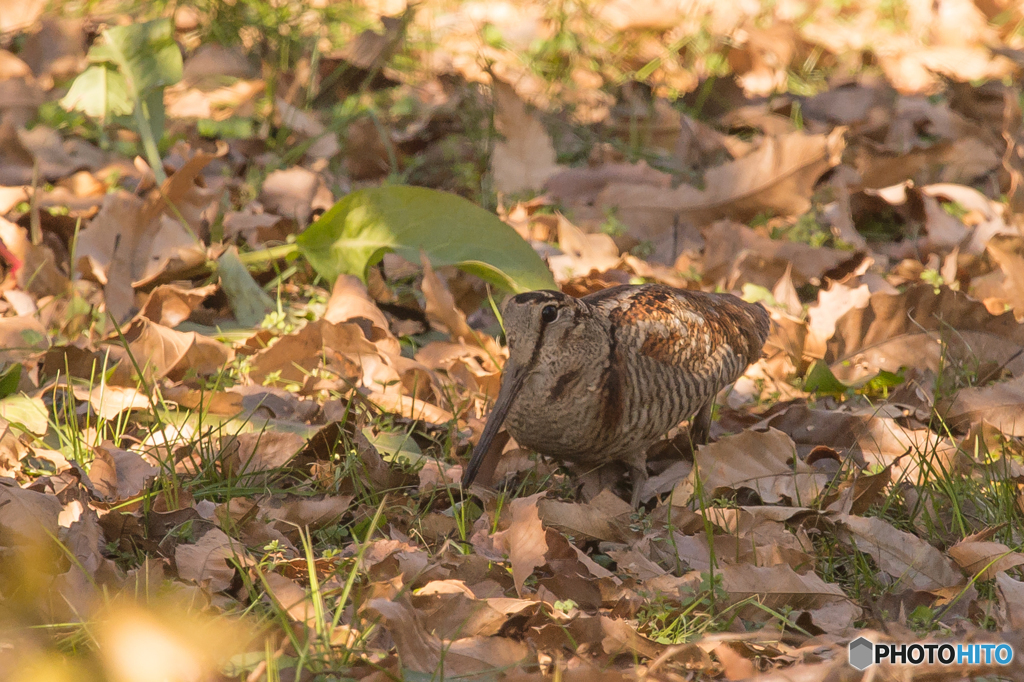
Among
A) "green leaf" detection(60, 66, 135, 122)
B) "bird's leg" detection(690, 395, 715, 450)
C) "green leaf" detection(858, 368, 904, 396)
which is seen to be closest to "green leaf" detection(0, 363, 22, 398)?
"green leaf" detection(60, 66, 135, 122)

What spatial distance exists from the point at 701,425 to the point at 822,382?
49 centimetres

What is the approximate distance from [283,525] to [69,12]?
15.2ft

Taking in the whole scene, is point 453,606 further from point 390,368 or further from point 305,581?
point 390,368

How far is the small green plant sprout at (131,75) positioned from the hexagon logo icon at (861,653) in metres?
3.26

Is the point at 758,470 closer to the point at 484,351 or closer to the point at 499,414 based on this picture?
the point at 499,414

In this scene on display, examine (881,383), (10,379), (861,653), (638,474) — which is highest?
(10,379)

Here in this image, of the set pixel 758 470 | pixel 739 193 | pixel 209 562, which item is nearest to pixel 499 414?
pixel 758 470

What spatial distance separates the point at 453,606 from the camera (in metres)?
2.26

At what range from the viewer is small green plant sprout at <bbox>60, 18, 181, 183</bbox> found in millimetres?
4270

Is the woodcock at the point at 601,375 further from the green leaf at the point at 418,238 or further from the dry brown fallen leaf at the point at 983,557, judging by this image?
the dry brown fallen leaf at the point at 983,557

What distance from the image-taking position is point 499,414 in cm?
302

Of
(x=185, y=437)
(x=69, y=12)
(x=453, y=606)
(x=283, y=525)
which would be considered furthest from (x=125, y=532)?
(x=69, y=12)

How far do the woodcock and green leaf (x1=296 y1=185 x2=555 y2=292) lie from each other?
52cm

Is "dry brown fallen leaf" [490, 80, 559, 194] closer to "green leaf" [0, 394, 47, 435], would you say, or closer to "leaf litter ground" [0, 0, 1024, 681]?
"leaf litter ground" [0, 0, 1024, 681]
